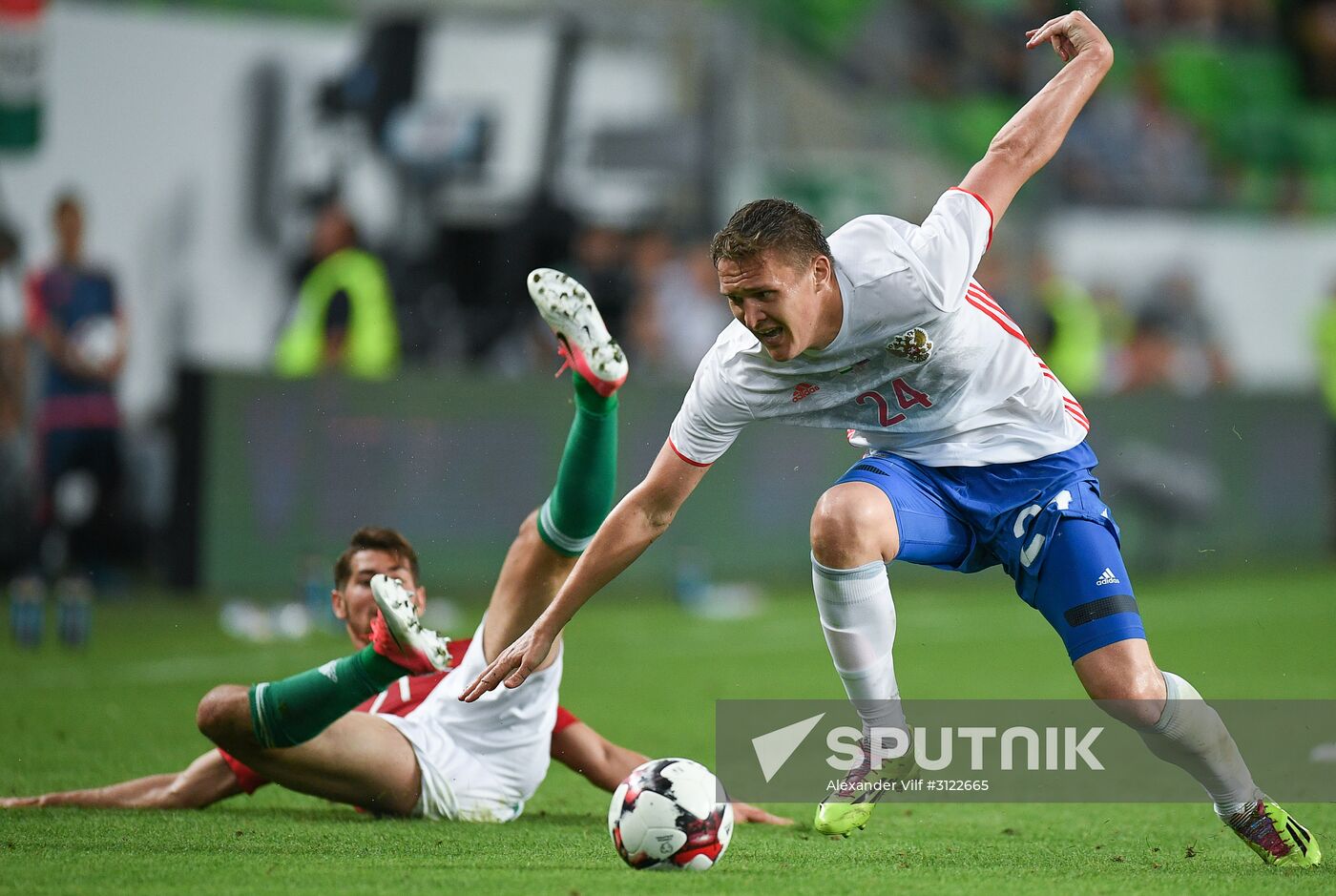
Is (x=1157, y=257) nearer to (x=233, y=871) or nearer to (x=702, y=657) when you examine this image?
(x=702, y=657)

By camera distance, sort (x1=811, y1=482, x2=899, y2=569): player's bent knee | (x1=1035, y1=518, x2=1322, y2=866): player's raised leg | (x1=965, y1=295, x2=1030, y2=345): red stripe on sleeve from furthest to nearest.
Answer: (x1=965, y1=295, x2=1030, y2=345): red stripe on sleeve, (x1=811, y1=482, x2=899, y2=569): player's bent knee, (x1=1035, y1=518, x2=1322, y2=866): player's raised leg

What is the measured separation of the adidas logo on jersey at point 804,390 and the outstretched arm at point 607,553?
0.32m

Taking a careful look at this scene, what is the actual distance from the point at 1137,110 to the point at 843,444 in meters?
7.55

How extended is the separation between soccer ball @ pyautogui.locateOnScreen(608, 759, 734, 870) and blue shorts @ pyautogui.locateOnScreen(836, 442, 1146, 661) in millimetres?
916

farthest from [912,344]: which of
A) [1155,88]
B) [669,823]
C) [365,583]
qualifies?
[1155,88]

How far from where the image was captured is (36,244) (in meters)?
12.6

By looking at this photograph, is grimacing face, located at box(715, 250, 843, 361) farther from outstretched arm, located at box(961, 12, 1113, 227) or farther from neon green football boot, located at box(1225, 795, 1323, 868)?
neon green football boot, located at box(1225, 795, 1323, 868)

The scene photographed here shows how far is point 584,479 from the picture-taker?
5.19 metres

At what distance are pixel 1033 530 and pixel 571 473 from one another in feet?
4.30

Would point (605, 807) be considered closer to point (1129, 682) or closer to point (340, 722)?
point (340, 722)

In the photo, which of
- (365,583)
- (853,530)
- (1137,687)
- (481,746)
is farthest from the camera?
(365,583)

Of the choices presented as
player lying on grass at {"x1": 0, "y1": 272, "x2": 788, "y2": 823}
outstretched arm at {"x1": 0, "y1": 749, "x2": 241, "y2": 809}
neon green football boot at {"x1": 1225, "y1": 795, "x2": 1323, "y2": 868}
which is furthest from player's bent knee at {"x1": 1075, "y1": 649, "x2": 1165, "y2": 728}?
outstretched arm at {"x1": 0, "y1": 749, "x2": 241, "y2": 809}

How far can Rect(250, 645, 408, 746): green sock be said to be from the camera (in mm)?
4977

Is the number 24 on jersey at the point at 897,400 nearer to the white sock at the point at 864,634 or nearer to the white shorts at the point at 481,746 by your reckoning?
the white sock at the point at 864,634
